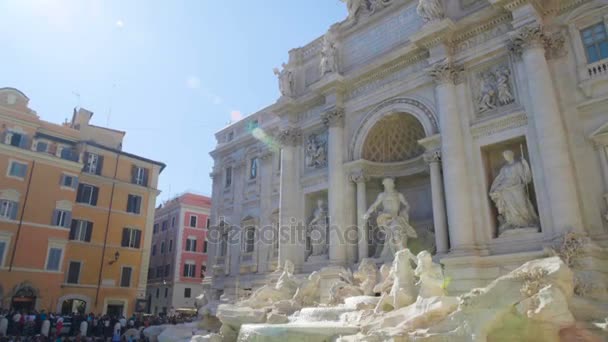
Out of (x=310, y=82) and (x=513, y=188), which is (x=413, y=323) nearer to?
(x=513, y=188)

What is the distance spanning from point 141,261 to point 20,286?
27.2 feet

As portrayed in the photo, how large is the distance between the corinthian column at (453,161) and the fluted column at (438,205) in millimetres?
551

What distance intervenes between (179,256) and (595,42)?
1427 inches

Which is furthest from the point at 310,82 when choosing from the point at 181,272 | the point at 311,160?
the point at 181,272

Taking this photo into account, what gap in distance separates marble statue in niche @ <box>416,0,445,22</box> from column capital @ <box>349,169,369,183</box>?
244 inches

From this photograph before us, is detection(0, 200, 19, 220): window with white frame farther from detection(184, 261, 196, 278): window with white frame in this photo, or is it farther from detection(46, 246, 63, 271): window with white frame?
detection(184, 261, 196, 278): window with white frame

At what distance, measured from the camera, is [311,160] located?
66.5 ft

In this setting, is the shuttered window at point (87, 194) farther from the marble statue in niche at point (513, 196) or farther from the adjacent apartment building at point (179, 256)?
the marble statue in niche at point (513, 196)

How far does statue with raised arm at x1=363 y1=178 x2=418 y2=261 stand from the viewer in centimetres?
1592

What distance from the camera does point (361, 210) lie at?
17.6 m

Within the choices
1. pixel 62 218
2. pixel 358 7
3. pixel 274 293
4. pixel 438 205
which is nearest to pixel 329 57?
pixel 358 7

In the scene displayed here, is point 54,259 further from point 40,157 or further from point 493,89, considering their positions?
point 493,89

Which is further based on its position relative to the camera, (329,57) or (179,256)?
(179,256)

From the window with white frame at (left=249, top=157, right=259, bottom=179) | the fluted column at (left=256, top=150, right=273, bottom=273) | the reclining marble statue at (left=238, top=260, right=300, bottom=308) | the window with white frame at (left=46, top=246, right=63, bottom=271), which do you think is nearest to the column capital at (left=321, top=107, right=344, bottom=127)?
the fluted column at (left=256, top=150, right=273, bottom=273)
